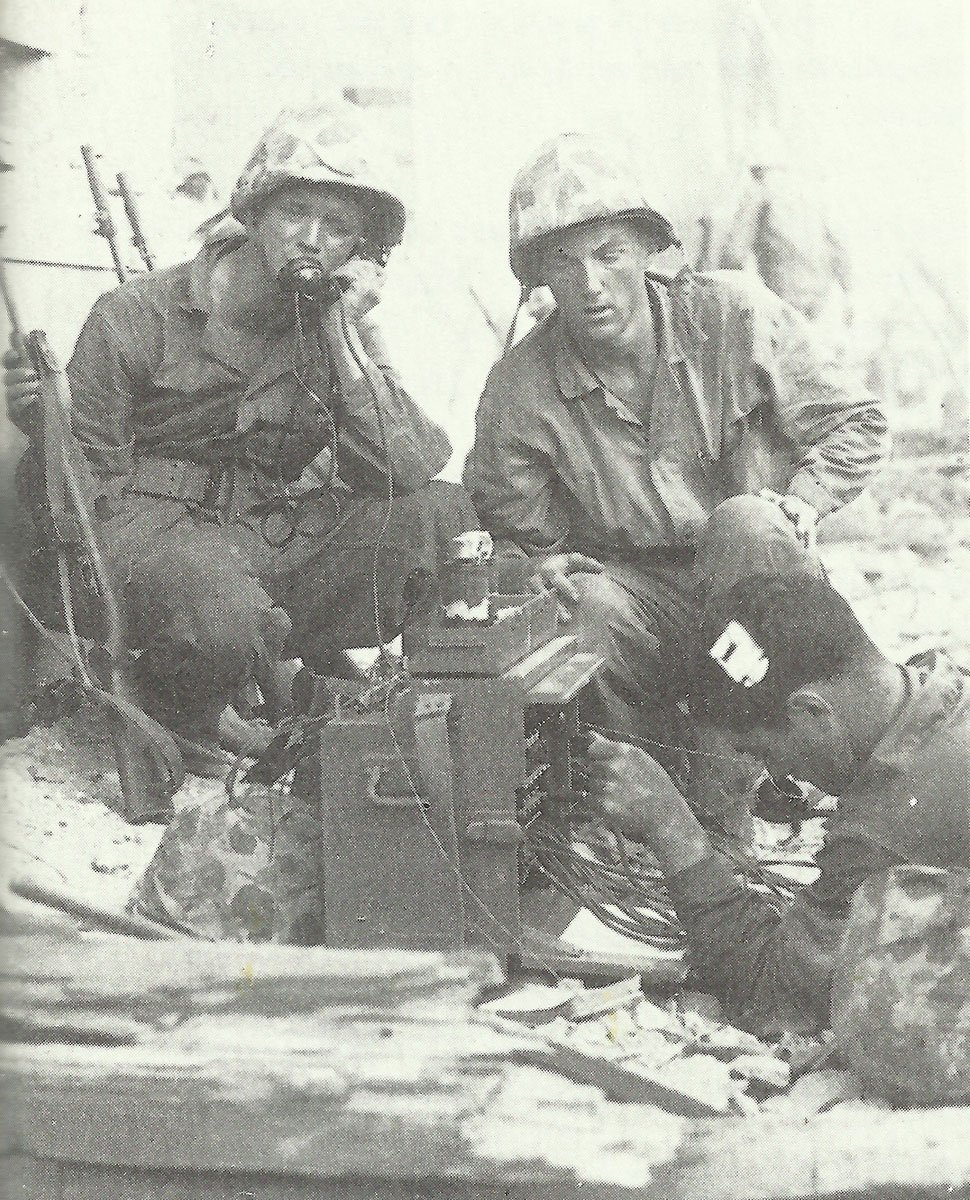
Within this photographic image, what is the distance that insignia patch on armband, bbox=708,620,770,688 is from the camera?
308cm

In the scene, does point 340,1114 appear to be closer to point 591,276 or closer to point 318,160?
point 591,276

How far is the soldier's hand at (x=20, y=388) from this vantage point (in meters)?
3.30

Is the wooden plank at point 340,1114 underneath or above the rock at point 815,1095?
underneath

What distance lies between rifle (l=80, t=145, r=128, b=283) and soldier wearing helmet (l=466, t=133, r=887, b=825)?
848 mm

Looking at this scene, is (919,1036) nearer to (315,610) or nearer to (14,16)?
(315,610)

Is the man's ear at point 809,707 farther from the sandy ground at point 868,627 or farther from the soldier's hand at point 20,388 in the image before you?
the soldier's hand at point 20,388

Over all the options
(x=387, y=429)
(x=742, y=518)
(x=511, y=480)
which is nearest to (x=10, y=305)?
(x=387, y=429)

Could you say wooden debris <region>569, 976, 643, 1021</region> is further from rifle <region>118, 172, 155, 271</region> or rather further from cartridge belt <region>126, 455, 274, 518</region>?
rifle <region>118, 172, 155, 271</region>

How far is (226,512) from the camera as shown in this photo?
3.43 meters

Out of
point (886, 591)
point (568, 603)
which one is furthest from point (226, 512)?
point (886, 591)

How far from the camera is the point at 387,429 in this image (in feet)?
10.9

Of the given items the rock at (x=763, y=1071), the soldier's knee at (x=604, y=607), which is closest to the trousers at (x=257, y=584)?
the soldier's knee at (x=604, y=607)

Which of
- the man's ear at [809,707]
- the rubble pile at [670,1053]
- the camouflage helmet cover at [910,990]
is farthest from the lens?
the man's ear at [809,707]

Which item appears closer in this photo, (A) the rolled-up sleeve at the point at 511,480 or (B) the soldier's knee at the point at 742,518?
(B) the soldier's knee at the point at 742,518
